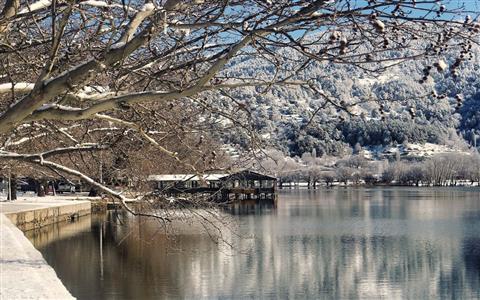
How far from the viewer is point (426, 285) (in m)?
16.9

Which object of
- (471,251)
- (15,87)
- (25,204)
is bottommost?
(471,251)

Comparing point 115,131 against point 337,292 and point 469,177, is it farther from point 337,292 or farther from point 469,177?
point 469,177

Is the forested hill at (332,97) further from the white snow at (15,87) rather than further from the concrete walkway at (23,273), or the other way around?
the concrete walkway at (23,273)

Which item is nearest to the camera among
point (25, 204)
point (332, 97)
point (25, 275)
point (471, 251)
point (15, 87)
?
point (332, 97)

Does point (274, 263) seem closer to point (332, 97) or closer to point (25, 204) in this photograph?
point (332, 97)

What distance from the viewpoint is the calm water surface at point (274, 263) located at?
51.6 feet

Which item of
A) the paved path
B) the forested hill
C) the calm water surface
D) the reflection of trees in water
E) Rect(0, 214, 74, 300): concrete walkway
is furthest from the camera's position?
the paved path

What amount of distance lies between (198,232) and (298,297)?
11.2m

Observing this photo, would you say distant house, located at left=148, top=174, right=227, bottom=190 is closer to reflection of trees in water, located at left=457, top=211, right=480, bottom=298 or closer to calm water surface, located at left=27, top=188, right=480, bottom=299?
calm water surface, located at left=27, top=188, right=480, bottom=299

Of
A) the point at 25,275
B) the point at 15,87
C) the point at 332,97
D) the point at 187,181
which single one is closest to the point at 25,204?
the point at 25,275

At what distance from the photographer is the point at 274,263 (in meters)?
19.4

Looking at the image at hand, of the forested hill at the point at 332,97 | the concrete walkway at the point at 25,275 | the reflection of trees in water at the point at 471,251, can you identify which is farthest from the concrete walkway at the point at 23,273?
the reflection of trees in water at the point at 471,251

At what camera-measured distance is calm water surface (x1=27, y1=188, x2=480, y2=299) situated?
1574 cm

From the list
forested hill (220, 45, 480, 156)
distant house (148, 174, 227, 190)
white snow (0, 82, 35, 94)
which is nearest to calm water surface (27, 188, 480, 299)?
distant house (148, 174, 227, 190)
